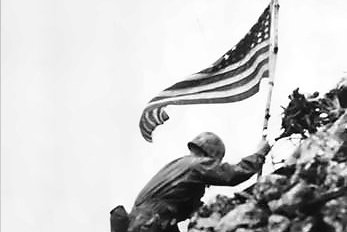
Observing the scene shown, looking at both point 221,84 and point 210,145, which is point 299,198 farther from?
point 221,84

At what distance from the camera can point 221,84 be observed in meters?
27.1

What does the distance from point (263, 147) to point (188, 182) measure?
151 centimetres

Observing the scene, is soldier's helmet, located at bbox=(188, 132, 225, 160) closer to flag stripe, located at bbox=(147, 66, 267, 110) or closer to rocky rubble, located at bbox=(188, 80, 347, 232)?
rocky rubble, located at bbox=(188, 80, 347, 232)

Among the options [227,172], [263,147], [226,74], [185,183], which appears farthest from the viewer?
[226,74]

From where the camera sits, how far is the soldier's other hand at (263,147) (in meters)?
24.4

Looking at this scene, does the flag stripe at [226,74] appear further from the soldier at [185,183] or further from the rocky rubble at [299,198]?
the rocky rubble at [299,198]

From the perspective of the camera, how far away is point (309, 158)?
73.3 ft

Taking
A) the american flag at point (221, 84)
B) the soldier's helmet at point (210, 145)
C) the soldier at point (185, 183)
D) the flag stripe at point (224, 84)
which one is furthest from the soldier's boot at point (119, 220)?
the flag stripe at point (224, 84)

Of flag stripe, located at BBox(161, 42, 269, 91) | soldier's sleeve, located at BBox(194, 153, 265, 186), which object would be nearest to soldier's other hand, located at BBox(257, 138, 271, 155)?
soldier's sleeve, located at BBox(194, 153, 265, 186)

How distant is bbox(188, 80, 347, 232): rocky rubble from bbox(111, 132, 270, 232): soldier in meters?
0.65

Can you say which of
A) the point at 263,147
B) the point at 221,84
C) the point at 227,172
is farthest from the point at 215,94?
the point at 227,172

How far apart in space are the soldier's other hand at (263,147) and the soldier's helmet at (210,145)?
25.8 inches

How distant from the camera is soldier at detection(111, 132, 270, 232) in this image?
23906 mm

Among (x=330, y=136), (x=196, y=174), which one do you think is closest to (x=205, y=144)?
(x=196, y=174)
